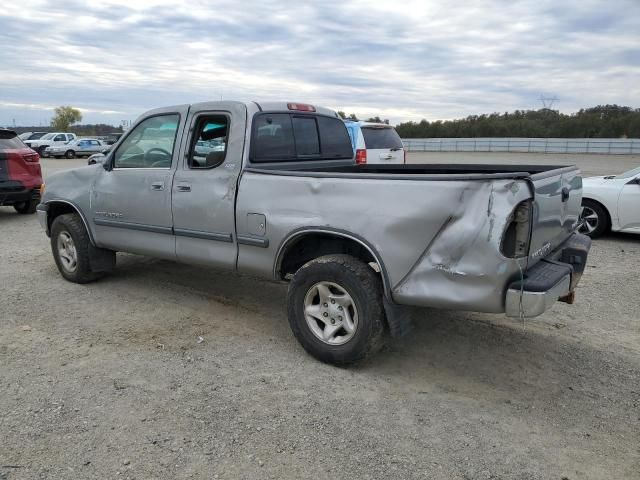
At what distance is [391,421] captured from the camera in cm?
328

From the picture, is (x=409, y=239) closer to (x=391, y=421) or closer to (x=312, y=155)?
(x=391, y=421)

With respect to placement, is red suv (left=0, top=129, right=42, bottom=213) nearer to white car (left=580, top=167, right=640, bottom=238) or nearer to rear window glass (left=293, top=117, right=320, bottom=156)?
rear window glass (left=293, top=117, right=320, bottom=156)

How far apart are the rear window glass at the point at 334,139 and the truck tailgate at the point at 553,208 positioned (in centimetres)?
224

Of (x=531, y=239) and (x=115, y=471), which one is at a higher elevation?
(x=531, y=239)

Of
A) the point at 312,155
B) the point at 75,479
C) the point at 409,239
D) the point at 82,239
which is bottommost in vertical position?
the point at 75,479

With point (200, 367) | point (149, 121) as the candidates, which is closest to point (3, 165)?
point (149, 121)

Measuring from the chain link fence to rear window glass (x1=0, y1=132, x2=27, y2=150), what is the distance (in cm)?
3574

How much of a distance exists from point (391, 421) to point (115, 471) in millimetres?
1572

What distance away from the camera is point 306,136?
5.20 metres

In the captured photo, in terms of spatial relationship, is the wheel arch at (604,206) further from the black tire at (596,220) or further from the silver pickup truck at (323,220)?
the silver pickup truck at (323,220)

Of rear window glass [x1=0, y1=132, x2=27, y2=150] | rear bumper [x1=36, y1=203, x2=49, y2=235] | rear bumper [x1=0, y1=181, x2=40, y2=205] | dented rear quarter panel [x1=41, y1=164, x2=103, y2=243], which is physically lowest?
rear bumper [x1=0, y1=181, x2=40, y2=205]

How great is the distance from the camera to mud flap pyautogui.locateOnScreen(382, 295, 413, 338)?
12.1 feet

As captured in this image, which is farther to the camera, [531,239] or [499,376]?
[499,376]

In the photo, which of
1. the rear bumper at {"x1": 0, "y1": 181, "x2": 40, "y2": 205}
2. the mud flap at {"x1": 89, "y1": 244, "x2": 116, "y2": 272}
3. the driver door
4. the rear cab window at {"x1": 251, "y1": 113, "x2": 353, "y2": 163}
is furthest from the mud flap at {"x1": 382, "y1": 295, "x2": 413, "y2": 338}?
the rear bumper at {"x1": 0, "y1": 181, "x2": 40, "y2": 205}
